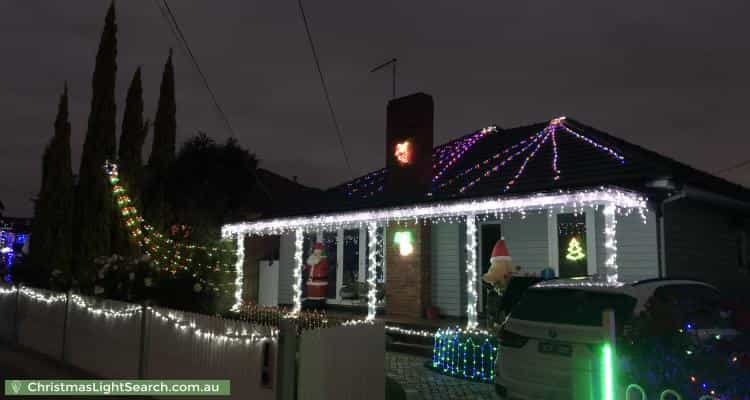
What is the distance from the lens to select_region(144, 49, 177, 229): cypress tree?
2050 cm

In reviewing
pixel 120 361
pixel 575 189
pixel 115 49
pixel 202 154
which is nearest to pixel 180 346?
pixel 120 361

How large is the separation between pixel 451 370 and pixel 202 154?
14.6m

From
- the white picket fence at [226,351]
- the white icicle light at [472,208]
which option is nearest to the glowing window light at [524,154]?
the white icicle light at [472,208]

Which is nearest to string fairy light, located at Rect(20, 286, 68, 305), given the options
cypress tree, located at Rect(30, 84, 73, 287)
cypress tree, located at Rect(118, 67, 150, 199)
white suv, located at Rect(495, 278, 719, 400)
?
white suv, located at Rect(495, 278, 719, 400)

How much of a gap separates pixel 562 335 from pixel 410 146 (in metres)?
9.01

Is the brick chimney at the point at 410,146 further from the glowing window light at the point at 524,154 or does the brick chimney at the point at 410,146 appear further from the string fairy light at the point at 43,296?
the string fairy light at the point at 43,296

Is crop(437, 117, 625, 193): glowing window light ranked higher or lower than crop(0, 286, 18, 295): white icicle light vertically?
higher

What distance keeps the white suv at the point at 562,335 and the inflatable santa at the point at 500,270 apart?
4.51 metres

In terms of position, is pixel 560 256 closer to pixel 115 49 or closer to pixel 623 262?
pixel 623 262

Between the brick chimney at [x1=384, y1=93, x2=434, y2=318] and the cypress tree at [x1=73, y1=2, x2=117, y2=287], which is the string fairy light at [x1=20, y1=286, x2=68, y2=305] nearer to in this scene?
the brick chimney at [x1=384, y1=93, x2=434, y2=318]

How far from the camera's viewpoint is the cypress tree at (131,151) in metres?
20.6

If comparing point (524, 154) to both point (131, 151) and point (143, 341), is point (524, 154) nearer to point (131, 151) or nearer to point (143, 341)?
point (143, 341)

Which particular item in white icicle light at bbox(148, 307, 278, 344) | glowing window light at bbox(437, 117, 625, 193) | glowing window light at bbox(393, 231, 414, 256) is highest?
glowing window light at bbox(437, 117, 625, 193)

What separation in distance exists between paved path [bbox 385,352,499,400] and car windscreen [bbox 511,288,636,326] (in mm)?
1839
